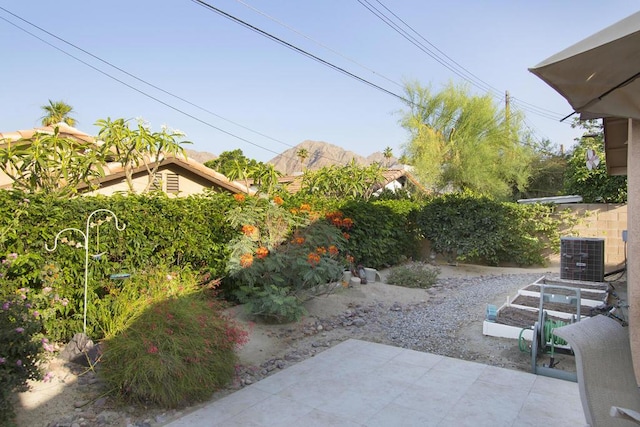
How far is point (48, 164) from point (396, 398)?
530 centimetres

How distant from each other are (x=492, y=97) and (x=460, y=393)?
1661 centimetres

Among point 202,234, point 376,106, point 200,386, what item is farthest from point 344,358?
point 376,106

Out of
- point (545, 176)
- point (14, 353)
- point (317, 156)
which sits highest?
point (317, 156)

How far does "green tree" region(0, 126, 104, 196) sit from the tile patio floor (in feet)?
12.1

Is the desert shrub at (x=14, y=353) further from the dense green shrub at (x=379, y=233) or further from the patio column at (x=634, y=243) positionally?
the dense green shrub at (x=379, y=233)

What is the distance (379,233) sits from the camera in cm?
970

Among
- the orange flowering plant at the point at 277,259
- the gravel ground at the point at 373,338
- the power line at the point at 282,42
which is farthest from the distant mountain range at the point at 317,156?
the orange flowering plant at the point at 277,259

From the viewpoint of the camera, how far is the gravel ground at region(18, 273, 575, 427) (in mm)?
3086

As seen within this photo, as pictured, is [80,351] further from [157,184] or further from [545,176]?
[545,176]

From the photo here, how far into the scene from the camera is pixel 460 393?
3.46 metres

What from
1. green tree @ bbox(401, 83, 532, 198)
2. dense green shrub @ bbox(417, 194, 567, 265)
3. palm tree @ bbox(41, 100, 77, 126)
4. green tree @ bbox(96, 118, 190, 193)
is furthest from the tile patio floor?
palm tree @ bbox(41, 100, 77, 126)

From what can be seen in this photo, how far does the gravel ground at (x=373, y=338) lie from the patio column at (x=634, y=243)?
2295 mm

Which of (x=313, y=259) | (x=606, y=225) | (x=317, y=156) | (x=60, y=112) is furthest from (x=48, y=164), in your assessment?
(x=317, y=156)

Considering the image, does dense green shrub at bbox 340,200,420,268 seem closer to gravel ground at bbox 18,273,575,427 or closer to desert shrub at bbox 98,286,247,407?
gravel ground at bbox 18,273,575,427
